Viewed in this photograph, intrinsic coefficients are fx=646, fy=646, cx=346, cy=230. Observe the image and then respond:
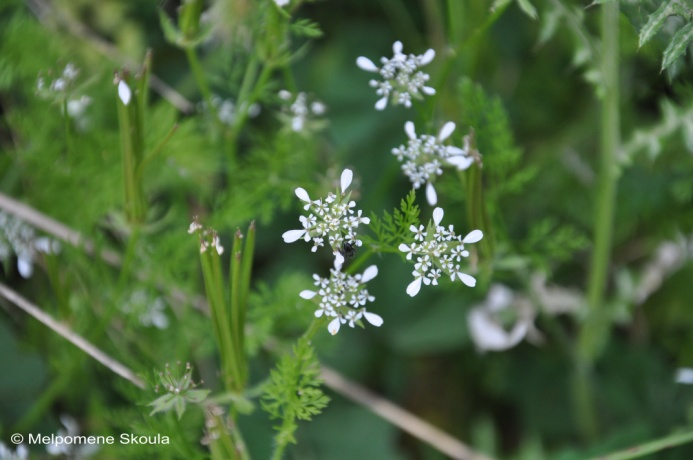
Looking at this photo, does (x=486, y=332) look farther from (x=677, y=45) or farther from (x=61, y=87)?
(x=61, y=87)

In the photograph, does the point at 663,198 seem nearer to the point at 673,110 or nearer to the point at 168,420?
the point at 673,110

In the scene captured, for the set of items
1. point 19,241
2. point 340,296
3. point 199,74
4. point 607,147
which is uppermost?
point 607,147

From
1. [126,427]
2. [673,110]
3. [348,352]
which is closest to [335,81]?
[348,352]

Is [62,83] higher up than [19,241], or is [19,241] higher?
[62,83]

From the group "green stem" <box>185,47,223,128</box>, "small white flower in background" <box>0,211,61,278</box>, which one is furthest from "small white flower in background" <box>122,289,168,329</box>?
"green stem" <box>185,47,223,128</box>

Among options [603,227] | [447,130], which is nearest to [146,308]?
[447,130]

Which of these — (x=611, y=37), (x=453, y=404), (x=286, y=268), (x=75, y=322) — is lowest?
(x=75, y=322)

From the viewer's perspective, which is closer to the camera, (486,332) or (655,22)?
(655,22)

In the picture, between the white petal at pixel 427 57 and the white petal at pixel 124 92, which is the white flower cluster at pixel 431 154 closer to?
the white petal at pixel 427 57
